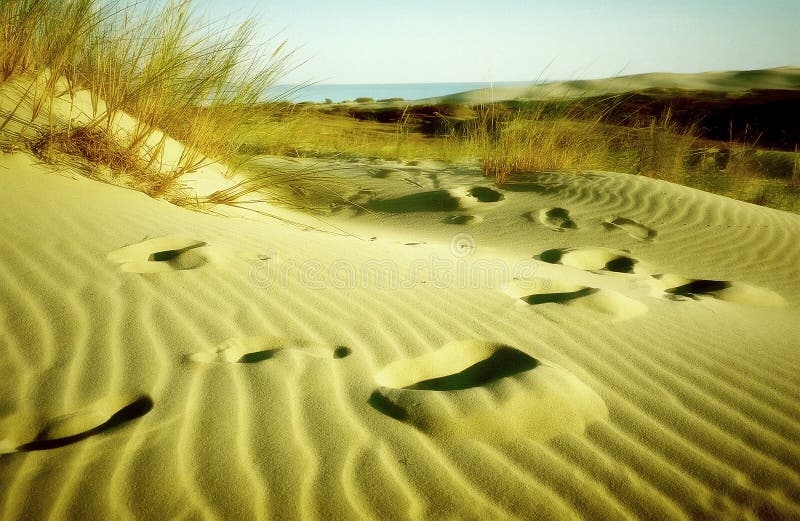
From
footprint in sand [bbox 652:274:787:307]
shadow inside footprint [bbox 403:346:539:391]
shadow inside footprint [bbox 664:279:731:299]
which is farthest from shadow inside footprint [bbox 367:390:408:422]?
shadow inside footprint [bbox 664:279:731:299]

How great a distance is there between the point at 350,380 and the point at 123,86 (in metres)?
2.99

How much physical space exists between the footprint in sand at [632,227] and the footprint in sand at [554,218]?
299 millimetres

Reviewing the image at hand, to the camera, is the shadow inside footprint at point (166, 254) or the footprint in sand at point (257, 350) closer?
the footprint in sand at point (257, 350)

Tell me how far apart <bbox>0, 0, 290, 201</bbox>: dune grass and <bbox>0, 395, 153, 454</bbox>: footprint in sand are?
185 cm

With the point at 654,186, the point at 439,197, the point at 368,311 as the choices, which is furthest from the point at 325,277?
the point at 654,186

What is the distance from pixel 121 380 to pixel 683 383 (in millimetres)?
1756

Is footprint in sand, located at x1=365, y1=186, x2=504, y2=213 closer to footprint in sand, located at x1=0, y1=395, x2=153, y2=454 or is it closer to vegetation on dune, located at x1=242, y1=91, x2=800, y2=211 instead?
vegetation on dune, located at x1=242, y1=91, x2=800, y2=211

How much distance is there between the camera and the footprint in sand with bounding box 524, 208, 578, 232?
3852 mm

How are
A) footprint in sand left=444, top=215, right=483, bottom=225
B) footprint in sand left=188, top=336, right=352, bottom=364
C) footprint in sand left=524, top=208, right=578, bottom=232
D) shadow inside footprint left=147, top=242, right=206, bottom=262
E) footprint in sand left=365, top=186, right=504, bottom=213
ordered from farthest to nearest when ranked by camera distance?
footprint in sand left=365, top=186, right=504, bottom=213 → footprint in sand left=444, top=215, right=483, bottom=225 → footprint in sand left=524, top=208, right=578, bottom=232 → shadow inside footprint left=147, top=242, right=206, bottom=262 → footprint in sand left=188, top=336, right=352, bottom=364

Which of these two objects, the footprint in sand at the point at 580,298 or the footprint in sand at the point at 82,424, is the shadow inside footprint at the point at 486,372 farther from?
the footprint in sand at the point at 82,424

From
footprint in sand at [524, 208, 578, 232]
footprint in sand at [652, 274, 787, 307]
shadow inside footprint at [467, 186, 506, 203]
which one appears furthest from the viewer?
shadow inside footprint at [467, 186, 506, 203]

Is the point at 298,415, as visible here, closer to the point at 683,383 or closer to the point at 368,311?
the point at 368,311

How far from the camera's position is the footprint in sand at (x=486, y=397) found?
1218 mm

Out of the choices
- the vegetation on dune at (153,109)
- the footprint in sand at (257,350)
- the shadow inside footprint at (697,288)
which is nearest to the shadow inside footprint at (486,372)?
the footprint in sand at (257,350)
